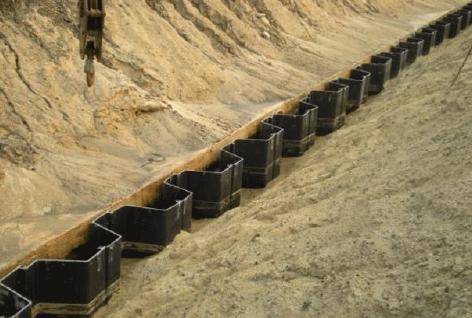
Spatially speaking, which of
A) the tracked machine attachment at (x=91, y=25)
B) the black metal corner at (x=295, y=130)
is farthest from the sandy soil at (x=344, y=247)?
the tracked machine attachment at (x=91, y=25)

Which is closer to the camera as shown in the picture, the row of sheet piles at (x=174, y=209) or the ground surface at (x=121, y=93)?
the row of sheet piles at (x=174, y=209)

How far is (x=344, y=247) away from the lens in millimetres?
6086

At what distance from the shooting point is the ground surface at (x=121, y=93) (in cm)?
884

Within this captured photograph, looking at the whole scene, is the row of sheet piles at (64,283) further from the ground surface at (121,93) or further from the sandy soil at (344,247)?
the ground surface at (121,93)

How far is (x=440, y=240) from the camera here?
566 centimetres

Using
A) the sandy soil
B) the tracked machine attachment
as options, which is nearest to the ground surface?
the sandy soil

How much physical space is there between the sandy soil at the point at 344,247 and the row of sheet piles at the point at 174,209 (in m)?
0.30

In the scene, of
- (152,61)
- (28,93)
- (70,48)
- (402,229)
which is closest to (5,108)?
(28,93)

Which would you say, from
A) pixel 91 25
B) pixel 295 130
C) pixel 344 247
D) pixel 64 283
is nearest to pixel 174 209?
pixel 64 283

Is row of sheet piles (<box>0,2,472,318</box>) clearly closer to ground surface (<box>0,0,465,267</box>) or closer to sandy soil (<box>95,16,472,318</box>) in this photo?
sandy soil (<box>95,16,472,318</box>)

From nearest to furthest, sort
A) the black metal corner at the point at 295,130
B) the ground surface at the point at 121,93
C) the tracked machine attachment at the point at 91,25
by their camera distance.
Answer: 1. the tracked machine attachment at the point at 91,25
2. the ground surface at the point at 121,93
3. the black metal corner at the point at 295,130

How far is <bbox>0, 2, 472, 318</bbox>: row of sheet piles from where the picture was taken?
6586 millimetres

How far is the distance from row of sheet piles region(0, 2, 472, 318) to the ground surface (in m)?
0.70

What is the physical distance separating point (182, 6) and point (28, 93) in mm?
6172
